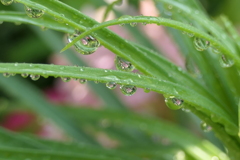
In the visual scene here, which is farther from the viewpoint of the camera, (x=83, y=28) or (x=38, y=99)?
(x=38, y=99)

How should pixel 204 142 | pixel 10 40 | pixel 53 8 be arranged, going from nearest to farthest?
pixel 53 8 → pixel 204 142 → pixel 10 40

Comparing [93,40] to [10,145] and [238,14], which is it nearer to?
[10,145]

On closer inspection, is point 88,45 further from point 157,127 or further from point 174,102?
point 157,127

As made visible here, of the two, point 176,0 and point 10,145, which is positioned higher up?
point 176,0

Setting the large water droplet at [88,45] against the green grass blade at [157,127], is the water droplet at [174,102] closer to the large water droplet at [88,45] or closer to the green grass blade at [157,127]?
the large water droplet at [88,45]

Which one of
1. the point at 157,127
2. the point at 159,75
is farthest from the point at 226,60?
the point at 157,127

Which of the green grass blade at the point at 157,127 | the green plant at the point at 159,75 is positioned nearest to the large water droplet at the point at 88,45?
the green plant at the point at 159,75

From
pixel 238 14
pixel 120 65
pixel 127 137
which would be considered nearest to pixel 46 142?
pixel 120 65

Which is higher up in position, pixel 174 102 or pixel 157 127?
pixel 157 127
